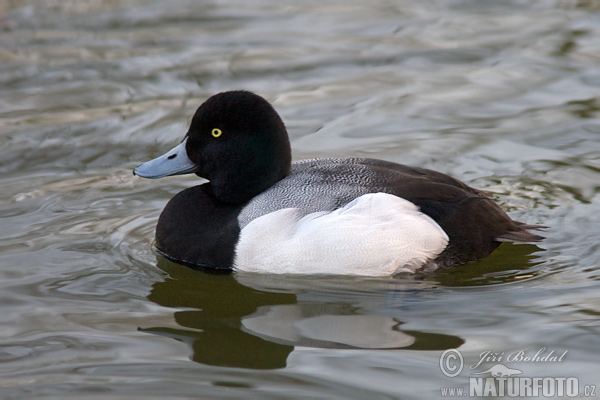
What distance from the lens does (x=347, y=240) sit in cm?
502

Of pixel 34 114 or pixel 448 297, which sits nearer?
pixel 448 297

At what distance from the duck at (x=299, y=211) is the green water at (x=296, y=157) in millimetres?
130

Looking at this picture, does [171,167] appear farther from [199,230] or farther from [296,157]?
[296,157]

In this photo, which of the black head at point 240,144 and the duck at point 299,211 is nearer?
the duck at point 299,211

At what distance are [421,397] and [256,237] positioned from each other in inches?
61.1

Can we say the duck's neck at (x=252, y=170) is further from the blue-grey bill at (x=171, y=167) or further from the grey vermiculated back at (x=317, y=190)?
the blue-grey bill at (x=171, y=167)

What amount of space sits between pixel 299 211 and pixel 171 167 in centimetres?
94

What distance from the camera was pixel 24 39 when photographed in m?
10.2

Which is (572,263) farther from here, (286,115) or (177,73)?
(177,73)

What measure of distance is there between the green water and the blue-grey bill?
52 centimetres

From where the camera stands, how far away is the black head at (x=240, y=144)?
208 inches

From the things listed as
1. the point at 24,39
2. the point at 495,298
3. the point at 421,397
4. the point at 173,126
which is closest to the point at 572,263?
the point at 495,298

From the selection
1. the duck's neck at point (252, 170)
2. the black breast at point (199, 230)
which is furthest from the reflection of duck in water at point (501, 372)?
the duck's neck at point (252, 170)

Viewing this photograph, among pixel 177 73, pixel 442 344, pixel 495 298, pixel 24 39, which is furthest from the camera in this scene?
pixel 24 39
